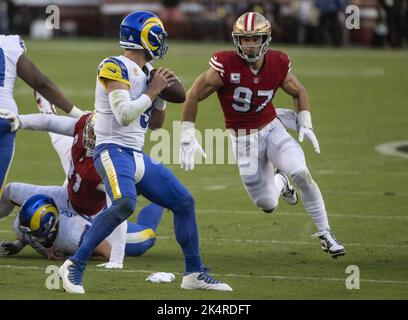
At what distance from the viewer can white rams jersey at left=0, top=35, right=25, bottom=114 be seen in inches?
316

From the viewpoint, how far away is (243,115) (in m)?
8.86

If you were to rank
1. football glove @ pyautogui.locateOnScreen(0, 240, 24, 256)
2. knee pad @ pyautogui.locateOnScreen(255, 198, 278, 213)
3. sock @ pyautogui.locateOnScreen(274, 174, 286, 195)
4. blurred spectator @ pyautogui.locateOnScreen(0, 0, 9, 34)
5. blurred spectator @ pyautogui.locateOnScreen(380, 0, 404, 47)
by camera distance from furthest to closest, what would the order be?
blurred spectator @ pyautogui.locateOnScreen(0, 0, 9, 34), blurred spectator @ pyautogui.locateOnScreen(380, 0, 404, 47), sock @ pyautogui.locateOnScreen(274, 174, 286, 195), knee pad @ pyautogui.locateOnScreen(255, 198, 278, 213), football glove @ pyautogui.locateOnScreen(0, 240, 24, 256)

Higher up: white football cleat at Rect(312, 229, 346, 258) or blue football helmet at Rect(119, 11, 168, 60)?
blue football helmet at Rect(119, 11, 168, 60)

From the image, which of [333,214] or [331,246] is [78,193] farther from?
[333,214]

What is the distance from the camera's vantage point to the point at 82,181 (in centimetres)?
834

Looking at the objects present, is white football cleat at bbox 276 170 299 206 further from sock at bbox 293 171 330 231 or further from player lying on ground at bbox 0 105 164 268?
player lying on ground at bbox 0 105 164 268

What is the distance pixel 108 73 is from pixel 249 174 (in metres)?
2.14

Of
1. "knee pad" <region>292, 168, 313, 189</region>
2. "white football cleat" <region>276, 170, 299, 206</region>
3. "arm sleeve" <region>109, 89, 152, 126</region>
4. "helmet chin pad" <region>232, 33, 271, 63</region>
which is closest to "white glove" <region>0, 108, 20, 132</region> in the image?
"arm sleeve" <region>109, 89, 152, 126</region>

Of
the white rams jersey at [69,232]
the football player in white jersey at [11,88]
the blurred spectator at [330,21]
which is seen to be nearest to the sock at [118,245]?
the white rams jersey at [69,232]

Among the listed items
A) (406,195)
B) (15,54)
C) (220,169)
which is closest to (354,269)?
(15,54)

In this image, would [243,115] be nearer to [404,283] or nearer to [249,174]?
[249,174]

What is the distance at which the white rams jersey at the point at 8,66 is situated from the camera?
802 cm

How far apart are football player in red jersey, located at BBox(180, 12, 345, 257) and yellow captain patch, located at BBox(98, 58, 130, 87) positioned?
127 centimetres

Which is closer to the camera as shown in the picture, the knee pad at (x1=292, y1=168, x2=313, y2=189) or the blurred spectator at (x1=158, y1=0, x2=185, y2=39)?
the knee pad at (x1=292, y1=168, x2=313, y2=189)
